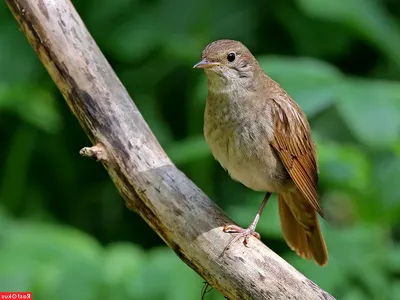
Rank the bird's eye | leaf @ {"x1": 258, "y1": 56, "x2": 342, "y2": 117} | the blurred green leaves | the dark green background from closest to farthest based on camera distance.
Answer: the bird's eye, the blurred green leaves, the dark green background, leaf @ {"x1": 258, "y1": 56, "x2": 342, "y2": 117}

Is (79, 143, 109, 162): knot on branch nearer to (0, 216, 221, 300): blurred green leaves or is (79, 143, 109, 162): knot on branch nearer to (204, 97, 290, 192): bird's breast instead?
(204, 97, 290, 192): bird's breast

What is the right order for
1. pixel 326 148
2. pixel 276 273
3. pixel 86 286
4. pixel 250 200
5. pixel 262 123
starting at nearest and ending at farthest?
1. pixel 276 273
2. pixel 262 123
3. pixel 86 286
4. pixel 326 148
5. pixel 250 200

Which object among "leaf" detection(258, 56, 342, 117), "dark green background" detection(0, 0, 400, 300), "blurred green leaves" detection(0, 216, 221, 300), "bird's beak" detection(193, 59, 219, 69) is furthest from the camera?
"leaf" detection(258, 56, 342, 117)

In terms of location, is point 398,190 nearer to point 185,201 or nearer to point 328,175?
point 328,175

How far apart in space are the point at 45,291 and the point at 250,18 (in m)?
2.85

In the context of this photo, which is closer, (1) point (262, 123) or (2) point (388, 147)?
(1) point (262, 123)

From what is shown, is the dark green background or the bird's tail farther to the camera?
the dark green background

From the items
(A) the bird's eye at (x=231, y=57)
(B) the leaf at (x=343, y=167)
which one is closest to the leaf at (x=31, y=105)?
(B) the leaf at (x=343, y=167)

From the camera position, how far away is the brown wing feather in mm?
4398

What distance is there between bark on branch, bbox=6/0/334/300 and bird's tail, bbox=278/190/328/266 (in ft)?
2.03

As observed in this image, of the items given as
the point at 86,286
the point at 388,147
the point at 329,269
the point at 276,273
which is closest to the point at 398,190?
the point at 388,147

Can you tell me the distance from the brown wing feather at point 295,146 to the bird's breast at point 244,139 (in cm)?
5

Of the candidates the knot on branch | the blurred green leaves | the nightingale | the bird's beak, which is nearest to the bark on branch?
the knot on branch

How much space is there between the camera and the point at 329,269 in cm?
492
